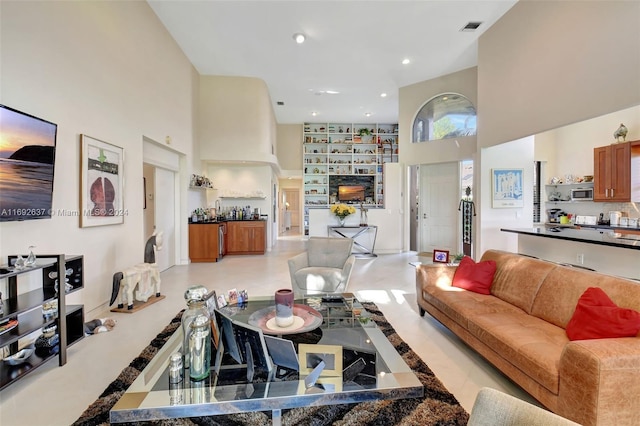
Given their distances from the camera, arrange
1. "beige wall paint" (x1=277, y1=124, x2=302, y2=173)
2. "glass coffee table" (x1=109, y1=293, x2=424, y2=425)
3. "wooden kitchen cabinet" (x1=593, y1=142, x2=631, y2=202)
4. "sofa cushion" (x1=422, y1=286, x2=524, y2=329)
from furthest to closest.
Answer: "beige wall paint" (x1=277, y1=124, x2=302, y2=173)
"wooden kitchen cabinet" (x1=593, y1=142, x2=631, y2=202)
"sofa cushion" (x1=422, y1=286, x2=524, y2=329)
"glass coffee table" (x1=109, y1=293, x2=424, y2=425)

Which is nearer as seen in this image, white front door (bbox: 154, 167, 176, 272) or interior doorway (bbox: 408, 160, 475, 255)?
white front door (bbox: 154, 167, 176, 272)

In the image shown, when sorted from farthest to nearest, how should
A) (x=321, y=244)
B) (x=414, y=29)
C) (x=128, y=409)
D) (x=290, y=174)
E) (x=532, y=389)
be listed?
(x=290, y=174) < (x=414, y=29) < (x=321, y=244) < (x=532, y=389) < (x=128, y=409)

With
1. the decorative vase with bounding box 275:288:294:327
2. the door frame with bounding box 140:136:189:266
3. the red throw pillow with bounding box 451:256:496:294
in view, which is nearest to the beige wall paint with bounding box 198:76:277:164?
the door frame with bounding box 140:136:189:266

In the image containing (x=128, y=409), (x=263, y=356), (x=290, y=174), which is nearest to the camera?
(x=128, y=409)

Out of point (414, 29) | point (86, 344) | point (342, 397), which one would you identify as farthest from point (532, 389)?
point (414, 29)

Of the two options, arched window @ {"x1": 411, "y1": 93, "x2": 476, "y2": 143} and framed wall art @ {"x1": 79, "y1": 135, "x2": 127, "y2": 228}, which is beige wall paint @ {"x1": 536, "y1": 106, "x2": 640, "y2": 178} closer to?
arched window @ {"x1": 411, "y1": 93, "x2": 476, "y2": 143}

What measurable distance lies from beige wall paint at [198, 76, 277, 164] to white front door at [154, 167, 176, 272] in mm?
1417

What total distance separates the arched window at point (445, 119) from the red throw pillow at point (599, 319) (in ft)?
17.6

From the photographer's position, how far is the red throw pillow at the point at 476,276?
2883 mm

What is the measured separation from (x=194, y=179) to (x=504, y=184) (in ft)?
20.2

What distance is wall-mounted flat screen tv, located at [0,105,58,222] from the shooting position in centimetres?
211

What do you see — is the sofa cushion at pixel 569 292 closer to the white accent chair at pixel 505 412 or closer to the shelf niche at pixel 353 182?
the white accent chair at pixel 505 412

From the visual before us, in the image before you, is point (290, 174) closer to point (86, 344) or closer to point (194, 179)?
point (194, 179)

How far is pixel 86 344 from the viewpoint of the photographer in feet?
8.81
